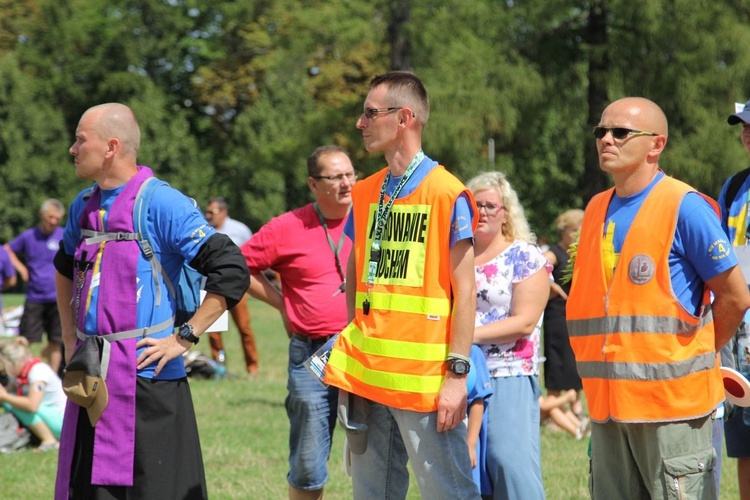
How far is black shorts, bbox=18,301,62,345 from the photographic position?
13.1m

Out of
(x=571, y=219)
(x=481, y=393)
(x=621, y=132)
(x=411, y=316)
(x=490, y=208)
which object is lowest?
(x=481, y=393)

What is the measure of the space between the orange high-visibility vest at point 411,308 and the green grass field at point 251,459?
326 centimetres

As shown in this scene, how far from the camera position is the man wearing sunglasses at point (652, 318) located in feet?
12.7

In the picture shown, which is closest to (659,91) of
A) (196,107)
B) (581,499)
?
(581,499)

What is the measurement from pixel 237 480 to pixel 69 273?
3.19 m

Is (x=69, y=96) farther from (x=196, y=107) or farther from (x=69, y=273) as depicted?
(x=69, y=273)

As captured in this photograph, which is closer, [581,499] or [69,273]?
[69,273]

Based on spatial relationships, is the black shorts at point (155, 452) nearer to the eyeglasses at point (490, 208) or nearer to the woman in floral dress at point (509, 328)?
the woman in floral dress at point (509, 328)

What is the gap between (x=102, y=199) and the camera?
14.4 ft

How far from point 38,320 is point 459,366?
10367 millimetres

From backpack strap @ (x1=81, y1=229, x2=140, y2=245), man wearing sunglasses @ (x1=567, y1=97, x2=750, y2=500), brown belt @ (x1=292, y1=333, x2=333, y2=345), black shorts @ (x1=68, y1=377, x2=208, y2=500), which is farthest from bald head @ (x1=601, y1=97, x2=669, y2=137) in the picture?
brown belt @ (x1=292, y1=333, x2=333, y2=345)

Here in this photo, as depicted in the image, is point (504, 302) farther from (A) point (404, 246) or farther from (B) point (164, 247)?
(B) point (164, 247)

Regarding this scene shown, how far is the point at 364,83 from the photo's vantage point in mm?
39250

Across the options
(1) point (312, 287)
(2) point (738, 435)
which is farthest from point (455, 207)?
(2) point (738, 435)
